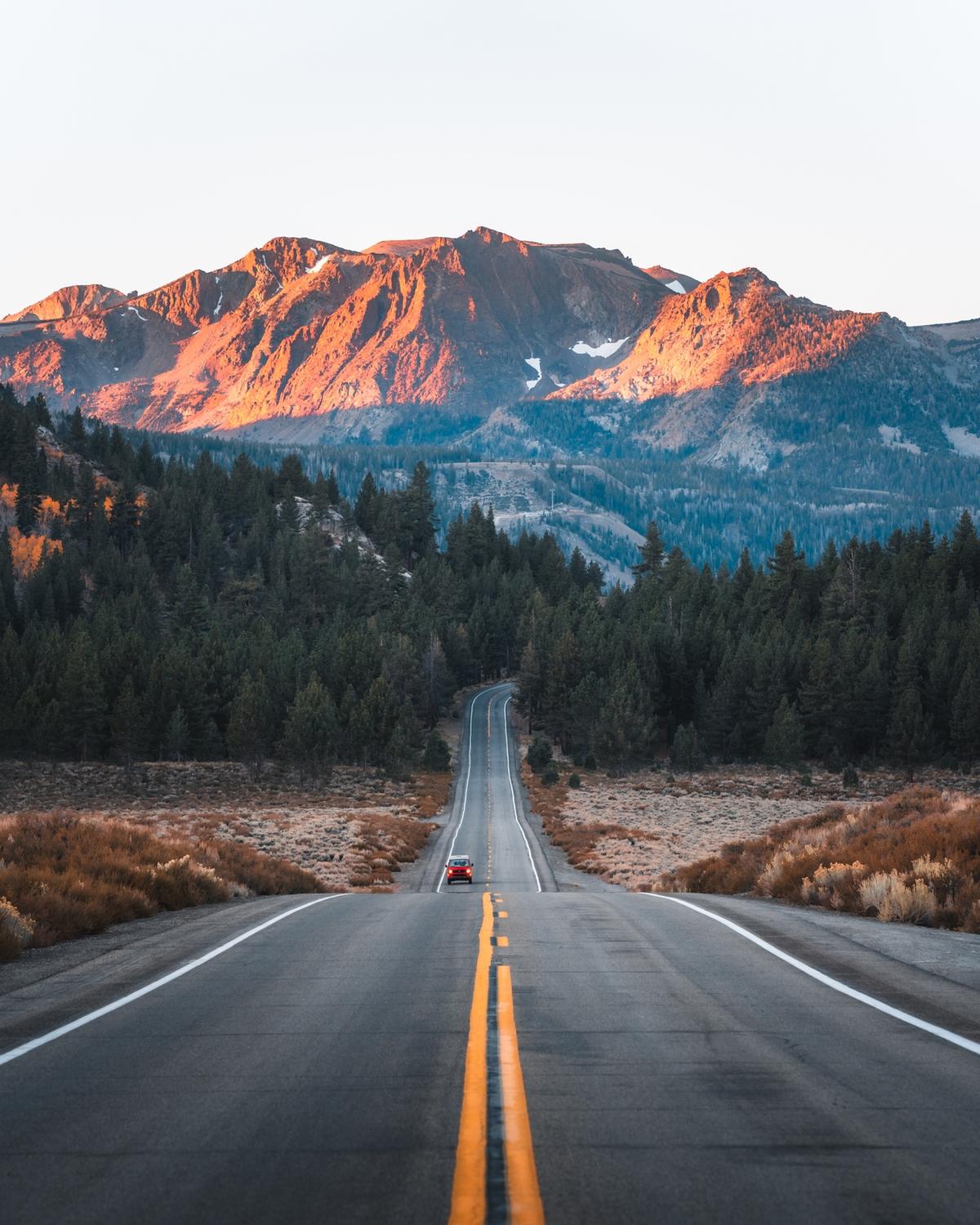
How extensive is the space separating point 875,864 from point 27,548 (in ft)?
481

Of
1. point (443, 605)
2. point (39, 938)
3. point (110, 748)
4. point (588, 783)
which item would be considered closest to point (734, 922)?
point (39, 938)

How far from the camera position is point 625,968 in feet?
36.2

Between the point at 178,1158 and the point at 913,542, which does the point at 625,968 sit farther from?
the point at 913,542

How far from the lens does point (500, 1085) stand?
652 centimetres

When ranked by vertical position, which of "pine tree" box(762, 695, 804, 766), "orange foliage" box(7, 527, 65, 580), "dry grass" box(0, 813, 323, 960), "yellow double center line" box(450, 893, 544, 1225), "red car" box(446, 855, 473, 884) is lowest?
"red car" box(446, 855, 473, 884)

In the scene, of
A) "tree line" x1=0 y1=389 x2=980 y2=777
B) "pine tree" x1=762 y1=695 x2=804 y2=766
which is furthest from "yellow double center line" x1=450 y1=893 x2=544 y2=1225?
"pine tree" x1=762 y1=695 x2=804 y2=766

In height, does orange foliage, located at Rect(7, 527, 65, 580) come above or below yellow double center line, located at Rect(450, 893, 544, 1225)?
above

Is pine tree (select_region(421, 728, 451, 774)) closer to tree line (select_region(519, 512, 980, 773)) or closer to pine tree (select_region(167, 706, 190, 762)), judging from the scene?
tree line (select_region(519, 512, 980, 773))

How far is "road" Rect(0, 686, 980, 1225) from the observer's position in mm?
4879

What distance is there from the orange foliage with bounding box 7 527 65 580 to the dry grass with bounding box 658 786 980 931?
129 meters

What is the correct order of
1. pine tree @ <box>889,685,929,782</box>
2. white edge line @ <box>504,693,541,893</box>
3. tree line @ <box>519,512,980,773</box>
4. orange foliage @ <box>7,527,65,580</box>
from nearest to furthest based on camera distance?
white edge line @ <box>504,693,541,893</box> → pine tree @ <box>889,685,929,782</box> → tree line @ <box>519,512,980,773</box> → orange foliage @ <box>7,527,65,580</box>

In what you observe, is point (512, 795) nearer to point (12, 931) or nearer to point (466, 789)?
point (466, 789)

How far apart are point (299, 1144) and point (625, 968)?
615 cm

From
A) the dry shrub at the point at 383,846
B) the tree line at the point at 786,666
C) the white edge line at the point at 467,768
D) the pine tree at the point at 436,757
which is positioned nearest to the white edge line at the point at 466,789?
the white edge line at the point at 467,768
